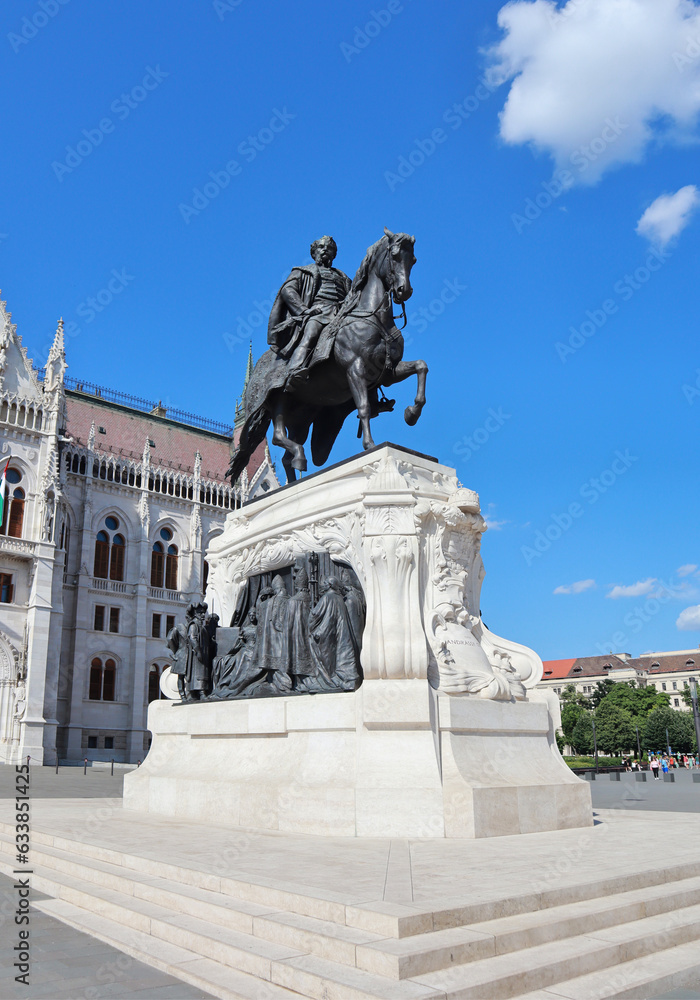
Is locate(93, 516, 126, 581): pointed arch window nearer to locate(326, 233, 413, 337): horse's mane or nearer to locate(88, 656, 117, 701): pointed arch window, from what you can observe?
locate(88, 656, 117, 701): pointed arch window

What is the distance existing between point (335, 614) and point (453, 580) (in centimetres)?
132

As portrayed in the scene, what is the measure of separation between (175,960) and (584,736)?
77815 mm

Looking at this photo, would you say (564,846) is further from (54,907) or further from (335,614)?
(54,907)

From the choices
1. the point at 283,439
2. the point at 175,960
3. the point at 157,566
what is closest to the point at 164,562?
the point at 157,566

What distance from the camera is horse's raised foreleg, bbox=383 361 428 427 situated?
963cm

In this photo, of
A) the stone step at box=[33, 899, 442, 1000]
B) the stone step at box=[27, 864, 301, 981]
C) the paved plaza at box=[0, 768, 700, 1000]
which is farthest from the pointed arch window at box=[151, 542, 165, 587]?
the stone step at box=[33, 899, 442, 1000]

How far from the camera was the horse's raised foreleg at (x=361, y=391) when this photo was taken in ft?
31.2

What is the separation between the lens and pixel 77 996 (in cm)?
368

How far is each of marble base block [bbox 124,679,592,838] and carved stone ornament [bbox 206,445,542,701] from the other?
34cm

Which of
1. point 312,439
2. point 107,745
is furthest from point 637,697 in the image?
point 312,439

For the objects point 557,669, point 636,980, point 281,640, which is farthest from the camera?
point 557,669

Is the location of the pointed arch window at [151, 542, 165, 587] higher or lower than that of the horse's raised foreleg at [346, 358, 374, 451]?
higher

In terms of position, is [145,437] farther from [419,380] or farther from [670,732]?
[670,732]

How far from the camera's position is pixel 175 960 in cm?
413
